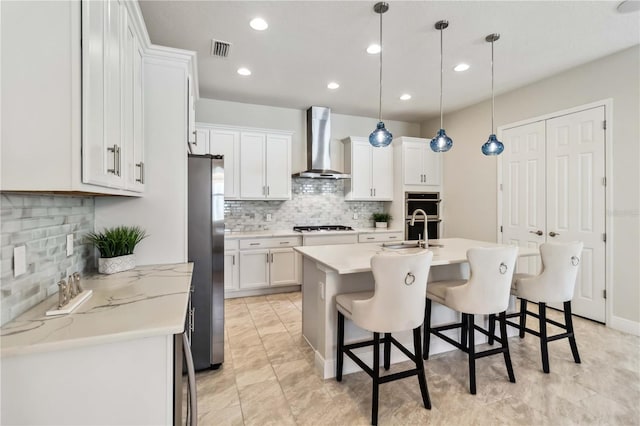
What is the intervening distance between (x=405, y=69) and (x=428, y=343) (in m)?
2.95

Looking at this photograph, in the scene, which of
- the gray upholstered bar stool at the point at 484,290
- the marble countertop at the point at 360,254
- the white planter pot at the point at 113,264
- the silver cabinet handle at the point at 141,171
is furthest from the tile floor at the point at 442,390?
the silver cabinet handle at the point at 141,171

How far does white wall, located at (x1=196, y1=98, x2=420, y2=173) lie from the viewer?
4.60 metres

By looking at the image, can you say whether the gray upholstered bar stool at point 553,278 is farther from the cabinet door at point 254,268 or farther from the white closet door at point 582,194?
the cabinet door at point 254,268

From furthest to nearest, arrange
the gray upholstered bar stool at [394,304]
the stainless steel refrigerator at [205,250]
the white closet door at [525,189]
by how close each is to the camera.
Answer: the white closet door at [525,189] → the stainless steel refrigerator at [205,250] → the gray upholstered bar stool at [394,304]

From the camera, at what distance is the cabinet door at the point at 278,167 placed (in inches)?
182

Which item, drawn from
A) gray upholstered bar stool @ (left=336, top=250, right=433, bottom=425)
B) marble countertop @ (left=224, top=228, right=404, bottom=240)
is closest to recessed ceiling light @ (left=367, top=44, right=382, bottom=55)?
gray upholstered bar stool @ (left=336, top=250, right=433, bottom=425)

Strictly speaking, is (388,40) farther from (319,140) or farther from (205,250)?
(205,250)

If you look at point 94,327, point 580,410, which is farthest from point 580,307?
point 94,327

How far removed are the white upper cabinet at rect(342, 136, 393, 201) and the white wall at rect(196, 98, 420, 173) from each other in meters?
0.25

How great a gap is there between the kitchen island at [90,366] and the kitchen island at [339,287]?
1.13 m

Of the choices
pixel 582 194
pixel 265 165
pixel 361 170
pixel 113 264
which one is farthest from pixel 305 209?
pixel 582 194

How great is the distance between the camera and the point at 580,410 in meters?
1.94

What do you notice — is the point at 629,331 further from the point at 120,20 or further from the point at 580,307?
the point at 120,20

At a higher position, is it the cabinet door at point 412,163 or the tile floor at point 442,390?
the cabinet door at point 412,163
